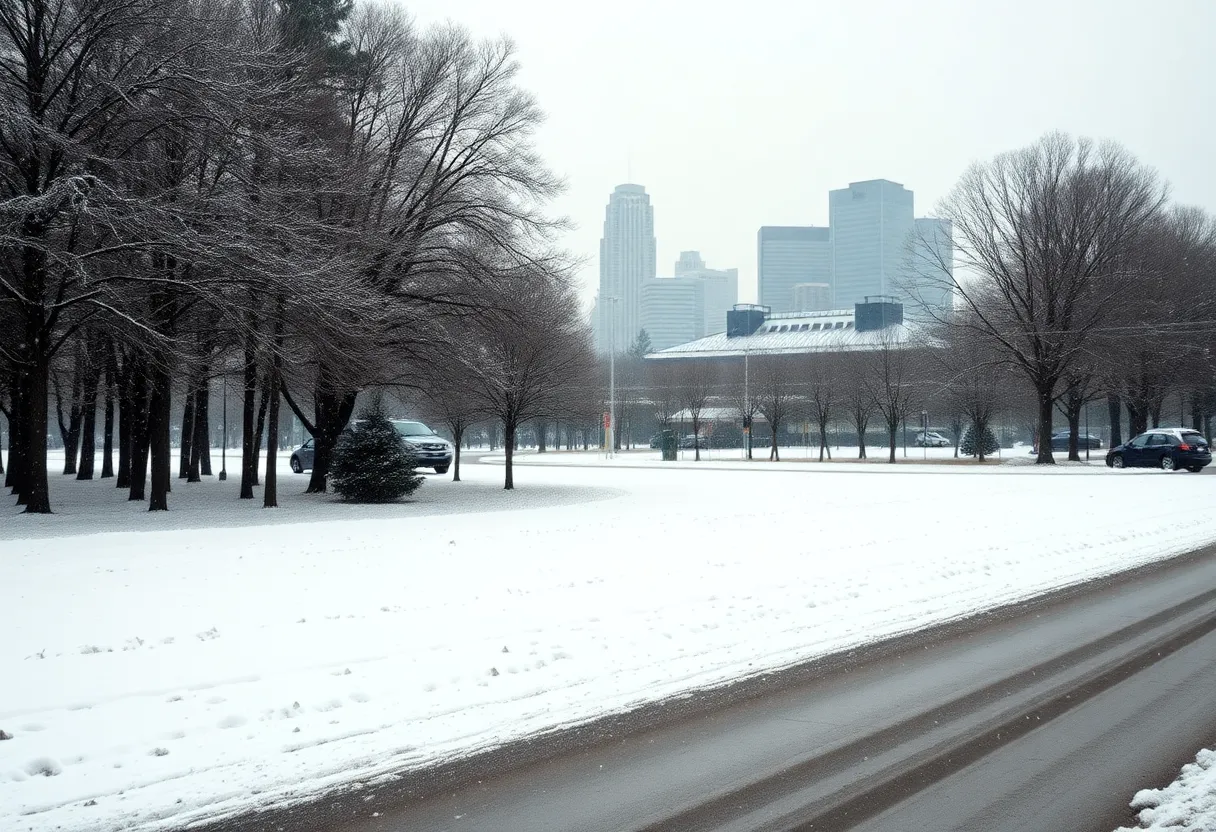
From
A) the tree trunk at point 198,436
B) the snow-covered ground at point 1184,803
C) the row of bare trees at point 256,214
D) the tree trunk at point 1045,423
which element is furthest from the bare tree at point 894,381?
the snow-covered ground at point 1184,803

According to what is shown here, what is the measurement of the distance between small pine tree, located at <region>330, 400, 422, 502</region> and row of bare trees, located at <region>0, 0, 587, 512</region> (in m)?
1.27

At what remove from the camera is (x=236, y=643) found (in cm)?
829

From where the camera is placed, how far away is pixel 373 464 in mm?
24047

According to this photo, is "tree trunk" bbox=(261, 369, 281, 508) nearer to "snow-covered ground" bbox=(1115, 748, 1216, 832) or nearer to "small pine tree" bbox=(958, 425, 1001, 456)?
"snow-covered ground" bbox=(1115, 748, 1216, 832)

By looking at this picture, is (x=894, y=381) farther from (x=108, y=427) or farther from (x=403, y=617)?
(x=403, y=617)

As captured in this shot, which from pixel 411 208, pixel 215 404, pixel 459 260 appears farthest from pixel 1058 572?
pixel 215 404

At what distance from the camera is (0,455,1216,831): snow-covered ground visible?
5.69 m

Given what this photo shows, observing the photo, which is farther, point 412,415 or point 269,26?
point 412,415

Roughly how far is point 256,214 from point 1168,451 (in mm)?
34265

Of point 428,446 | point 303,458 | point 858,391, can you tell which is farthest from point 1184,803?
point 858,391

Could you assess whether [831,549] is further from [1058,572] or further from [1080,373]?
[1080,373]

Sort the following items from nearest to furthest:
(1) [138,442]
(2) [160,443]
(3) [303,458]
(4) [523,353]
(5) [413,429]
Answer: (2) [160,443]
(1) [138,442]
(4) [523,353]
(5) [413,429]
(3) [303,458]

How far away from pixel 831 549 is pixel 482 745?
29.8ft

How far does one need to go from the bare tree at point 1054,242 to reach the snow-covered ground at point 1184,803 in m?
41.2
